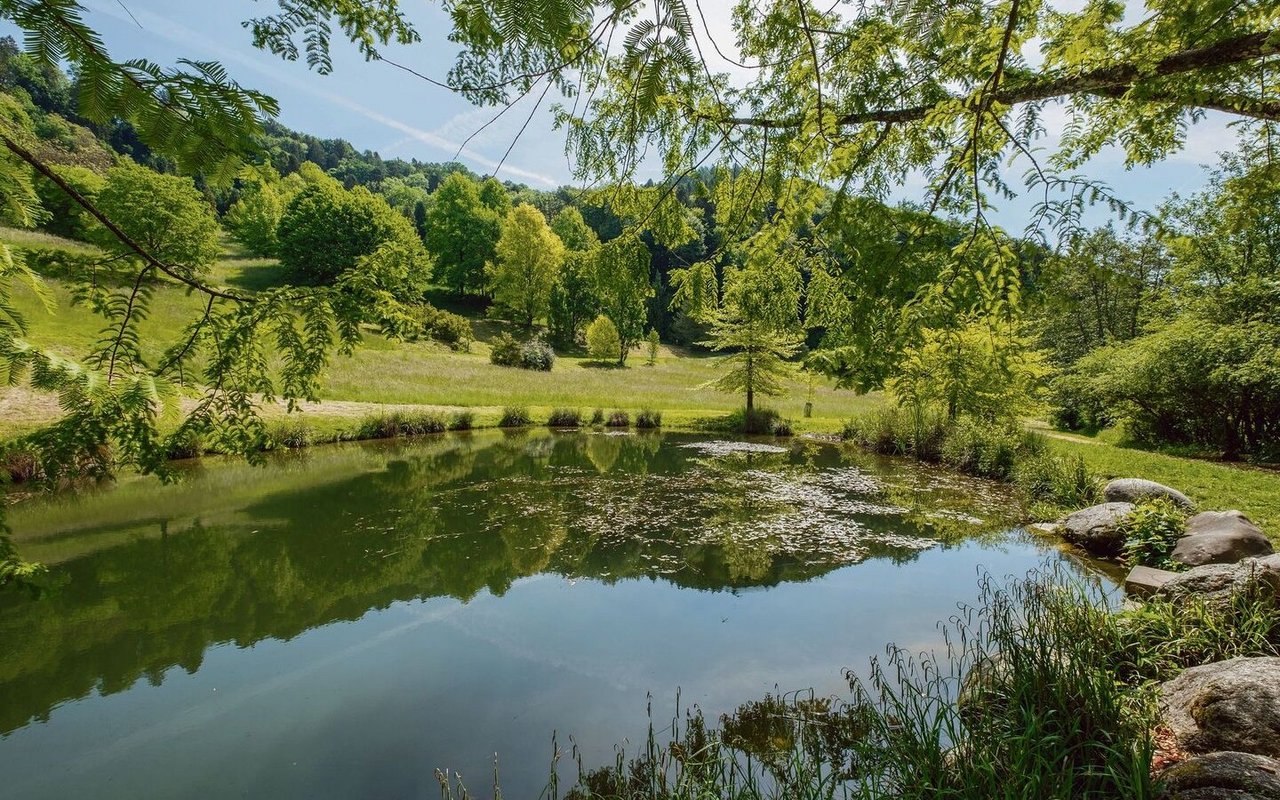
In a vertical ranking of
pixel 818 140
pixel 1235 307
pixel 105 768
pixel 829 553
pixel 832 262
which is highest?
pixel 1235 307

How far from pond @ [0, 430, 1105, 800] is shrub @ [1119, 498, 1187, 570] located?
3.28 feet

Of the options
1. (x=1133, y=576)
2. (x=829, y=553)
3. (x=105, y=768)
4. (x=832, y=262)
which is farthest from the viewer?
(x=829, y=553)

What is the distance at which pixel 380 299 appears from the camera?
2910 mm

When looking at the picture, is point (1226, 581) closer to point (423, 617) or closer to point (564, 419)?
point (423, 617)

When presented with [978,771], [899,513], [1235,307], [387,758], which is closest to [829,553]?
[899,513]

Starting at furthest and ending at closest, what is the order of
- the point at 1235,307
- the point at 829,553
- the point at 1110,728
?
1. the point at 1235,307
2. the point at 829,553
3. the point at 1110,728

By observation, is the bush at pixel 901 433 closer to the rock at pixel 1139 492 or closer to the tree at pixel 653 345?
the rock at pixel 1139 492

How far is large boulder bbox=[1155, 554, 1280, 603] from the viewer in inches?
193

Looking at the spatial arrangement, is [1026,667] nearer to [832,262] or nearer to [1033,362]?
[832,262]

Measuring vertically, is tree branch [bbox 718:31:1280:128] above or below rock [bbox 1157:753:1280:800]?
above

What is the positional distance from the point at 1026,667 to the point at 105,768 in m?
6.97

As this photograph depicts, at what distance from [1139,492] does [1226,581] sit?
5.80 metres

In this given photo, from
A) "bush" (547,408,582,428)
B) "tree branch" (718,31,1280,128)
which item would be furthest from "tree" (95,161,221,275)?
"bush" (547,408,582,428)

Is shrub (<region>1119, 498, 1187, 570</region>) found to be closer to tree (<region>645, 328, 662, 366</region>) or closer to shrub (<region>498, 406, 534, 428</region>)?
shrub (<region>498, 406, 534, 428</region>)
